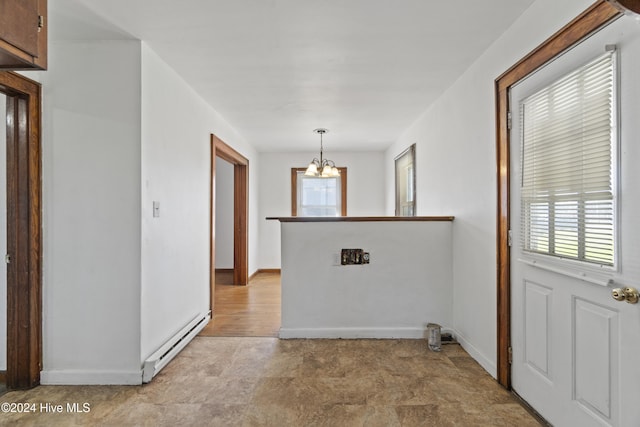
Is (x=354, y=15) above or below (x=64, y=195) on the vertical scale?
above

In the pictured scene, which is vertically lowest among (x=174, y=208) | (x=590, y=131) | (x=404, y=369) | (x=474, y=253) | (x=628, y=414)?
(x=404, y=369)

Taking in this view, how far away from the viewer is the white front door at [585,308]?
1.41m

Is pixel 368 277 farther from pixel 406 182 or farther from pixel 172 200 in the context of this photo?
pixel 406 182

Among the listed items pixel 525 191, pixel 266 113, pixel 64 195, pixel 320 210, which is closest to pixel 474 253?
pixel 525 191

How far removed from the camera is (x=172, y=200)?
293cm

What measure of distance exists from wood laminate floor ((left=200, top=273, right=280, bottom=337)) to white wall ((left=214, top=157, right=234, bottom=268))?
844 mm

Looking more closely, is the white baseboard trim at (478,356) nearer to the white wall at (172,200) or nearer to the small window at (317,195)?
the white wall at (172,200)

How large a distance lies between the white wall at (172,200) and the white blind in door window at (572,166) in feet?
8.47

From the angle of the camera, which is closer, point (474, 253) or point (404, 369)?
point (404, 369)

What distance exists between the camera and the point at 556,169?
183 centimetres

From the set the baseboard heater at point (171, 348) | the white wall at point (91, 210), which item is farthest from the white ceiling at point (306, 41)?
the baseboard heater at point (171, 348)

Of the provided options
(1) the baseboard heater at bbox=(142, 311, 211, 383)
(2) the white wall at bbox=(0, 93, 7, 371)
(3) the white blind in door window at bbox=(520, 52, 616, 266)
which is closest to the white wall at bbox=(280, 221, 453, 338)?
(1) the baseboard heater at bbox=(142, 311, 211, 383)

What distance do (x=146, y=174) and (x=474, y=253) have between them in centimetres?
264

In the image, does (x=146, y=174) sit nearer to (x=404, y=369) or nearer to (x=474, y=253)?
(x=404, y=369)
